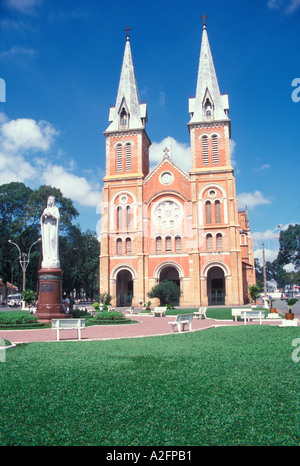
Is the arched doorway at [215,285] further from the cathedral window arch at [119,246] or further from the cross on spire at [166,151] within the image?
the cross on spire at [166,151]

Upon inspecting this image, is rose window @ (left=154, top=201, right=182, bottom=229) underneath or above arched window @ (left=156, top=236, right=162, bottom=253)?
above


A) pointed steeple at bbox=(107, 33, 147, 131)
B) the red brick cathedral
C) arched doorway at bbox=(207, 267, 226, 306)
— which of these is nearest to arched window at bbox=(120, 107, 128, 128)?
pointed steeple at bbox=(107, 33, 147, 131)

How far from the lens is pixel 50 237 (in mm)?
20109

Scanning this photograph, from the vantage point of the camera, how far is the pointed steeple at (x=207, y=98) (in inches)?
1839

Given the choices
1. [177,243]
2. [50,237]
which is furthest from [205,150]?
[50,237]

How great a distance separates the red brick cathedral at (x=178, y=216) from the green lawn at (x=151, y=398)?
33.7 m

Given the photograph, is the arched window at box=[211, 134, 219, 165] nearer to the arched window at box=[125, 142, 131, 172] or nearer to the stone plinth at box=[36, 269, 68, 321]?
the arched window at box=[125, 142, 131, 172]

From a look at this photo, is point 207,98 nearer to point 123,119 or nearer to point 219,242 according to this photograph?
point 123,119

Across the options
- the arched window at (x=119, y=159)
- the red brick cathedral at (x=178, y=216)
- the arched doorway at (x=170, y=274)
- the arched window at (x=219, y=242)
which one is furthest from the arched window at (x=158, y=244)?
the arched window at (x=119, y=159)

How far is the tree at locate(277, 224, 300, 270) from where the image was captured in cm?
7362

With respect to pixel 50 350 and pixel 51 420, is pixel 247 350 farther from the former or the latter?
pixel 51 420

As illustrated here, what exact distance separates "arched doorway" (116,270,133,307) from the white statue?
2602cm

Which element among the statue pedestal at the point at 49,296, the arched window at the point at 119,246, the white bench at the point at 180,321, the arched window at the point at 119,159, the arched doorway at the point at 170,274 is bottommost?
the white bench at the point at 180,321

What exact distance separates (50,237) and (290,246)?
2458 inches
